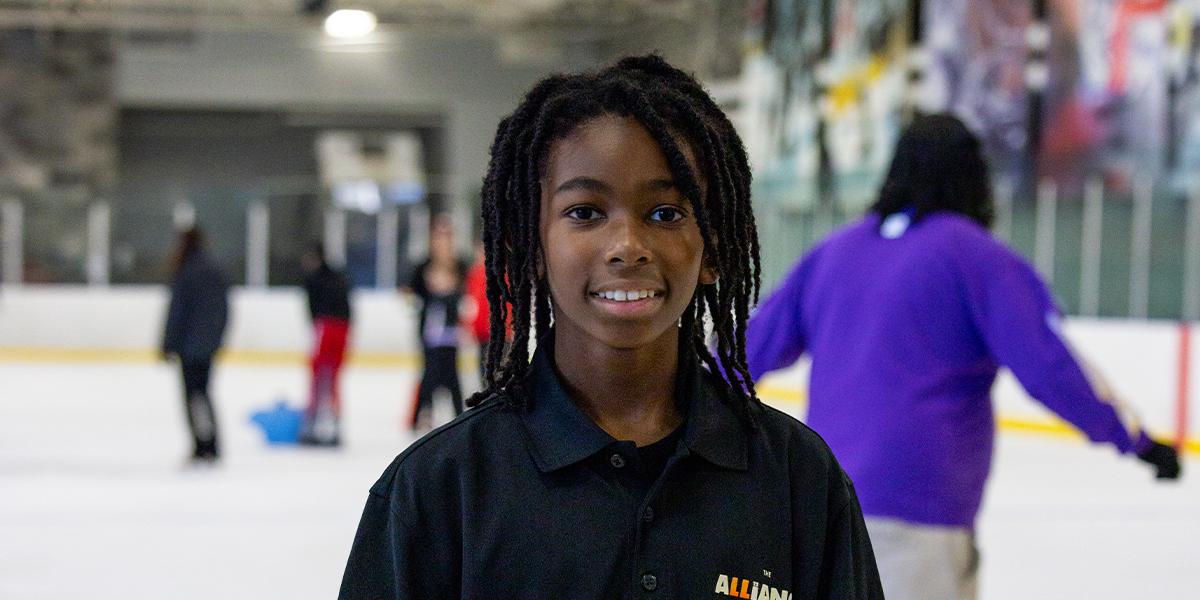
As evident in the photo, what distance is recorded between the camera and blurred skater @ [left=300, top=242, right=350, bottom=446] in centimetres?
960

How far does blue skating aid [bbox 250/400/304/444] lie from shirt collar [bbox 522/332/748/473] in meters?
8.59

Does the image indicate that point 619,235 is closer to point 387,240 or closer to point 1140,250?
point 1140,250

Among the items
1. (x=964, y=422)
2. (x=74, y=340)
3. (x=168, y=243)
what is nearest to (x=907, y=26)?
(x=168, y=243)

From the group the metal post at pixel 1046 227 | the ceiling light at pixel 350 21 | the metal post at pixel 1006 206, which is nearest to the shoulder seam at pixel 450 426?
the metal post at pixel 1046 227

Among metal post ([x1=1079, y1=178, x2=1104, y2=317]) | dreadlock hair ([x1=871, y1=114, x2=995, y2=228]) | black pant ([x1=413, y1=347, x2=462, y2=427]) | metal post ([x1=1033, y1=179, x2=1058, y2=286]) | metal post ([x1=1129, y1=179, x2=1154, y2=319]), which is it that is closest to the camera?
dreadlock hair ([x1=871, y1=114, x2=995, y2=228])

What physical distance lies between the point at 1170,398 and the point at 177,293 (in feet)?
20.3

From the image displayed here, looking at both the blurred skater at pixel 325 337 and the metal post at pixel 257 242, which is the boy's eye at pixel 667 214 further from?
the metal post at pixel 257 242

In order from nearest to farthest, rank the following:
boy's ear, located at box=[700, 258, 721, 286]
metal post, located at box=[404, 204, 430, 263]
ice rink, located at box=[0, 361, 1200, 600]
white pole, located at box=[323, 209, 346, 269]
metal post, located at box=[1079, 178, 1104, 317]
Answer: boy's ear, located at box=[700, 258, 721, 286] → ice rink, located at box=[0, 361, 1200, 600] → metal post, located at box=[1079, 178, 1104, 317] → metal post, located at box=[404, 204, 430, 263] → white pole, located at box=[323, 209, 346, 269]

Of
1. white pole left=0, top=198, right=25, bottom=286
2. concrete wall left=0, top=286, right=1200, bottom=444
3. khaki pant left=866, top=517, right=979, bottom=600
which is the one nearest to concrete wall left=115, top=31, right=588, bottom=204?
concrete wall left=0, top=286, right=1200, bottom=444

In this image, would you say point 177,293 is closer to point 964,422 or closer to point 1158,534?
point 1158,534

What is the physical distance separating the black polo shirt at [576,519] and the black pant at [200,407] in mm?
7536

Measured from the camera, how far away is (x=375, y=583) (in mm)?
1303

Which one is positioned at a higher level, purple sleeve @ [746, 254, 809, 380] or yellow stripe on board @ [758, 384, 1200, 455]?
purple sleeve @ [746, 254, 809, 380]

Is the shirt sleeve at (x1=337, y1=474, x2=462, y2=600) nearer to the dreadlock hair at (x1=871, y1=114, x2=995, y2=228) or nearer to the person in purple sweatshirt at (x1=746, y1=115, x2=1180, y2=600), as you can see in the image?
the person in purple sweatshirt at (x1=746, y1=115, x2=1180, y2=600)
